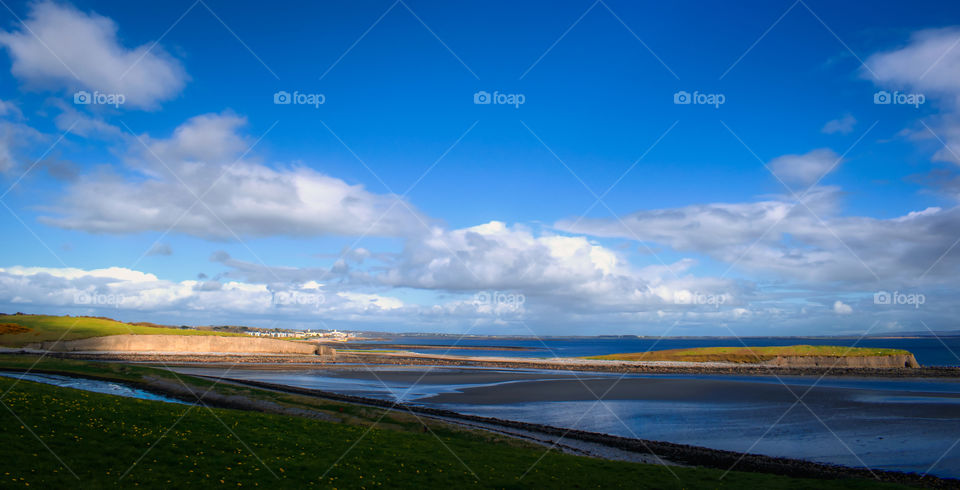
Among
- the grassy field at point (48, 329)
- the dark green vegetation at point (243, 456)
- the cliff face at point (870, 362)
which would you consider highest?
the cliff face at point (870, 362)

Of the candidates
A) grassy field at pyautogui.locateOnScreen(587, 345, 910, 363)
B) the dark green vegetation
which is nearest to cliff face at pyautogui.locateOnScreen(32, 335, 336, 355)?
grassy field at pyautogui.locateOnScreen(587, 345, 910, 363)

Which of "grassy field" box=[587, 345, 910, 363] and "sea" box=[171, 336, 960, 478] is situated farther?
"grassy field" box=[587, 345, 910, 363]

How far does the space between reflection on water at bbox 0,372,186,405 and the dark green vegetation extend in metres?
13.3

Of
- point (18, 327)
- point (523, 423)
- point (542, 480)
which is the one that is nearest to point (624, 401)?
point (523, 423)

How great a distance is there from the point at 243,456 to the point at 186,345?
113129mm

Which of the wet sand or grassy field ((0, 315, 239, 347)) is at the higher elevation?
grassy field ((0, 315, 239, 347))

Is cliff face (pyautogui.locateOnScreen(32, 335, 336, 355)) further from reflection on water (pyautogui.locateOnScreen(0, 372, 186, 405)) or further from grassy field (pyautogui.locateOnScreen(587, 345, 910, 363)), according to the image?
grassy field (pyautogui.locateOnScreen(587, 345, 910, 363))

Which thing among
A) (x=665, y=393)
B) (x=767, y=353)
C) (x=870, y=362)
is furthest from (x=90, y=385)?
(x=870, y=362)

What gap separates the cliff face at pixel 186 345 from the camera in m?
97.1

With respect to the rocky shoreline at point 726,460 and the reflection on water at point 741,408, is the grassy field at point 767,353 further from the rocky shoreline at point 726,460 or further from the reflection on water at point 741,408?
the rocky shoreline at point 726,460

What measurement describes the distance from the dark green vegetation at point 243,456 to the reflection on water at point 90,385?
13265mm

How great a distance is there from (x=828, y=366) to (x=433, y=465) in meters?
101

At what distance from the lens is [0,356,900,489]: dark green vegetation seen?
15023 mm

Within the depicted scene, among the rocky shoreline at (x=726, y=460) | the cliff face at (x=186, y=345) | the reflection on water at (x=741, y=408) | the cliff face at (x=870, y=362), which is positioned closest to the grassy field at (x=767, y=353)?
the cliff face at (x=870, y=362)
